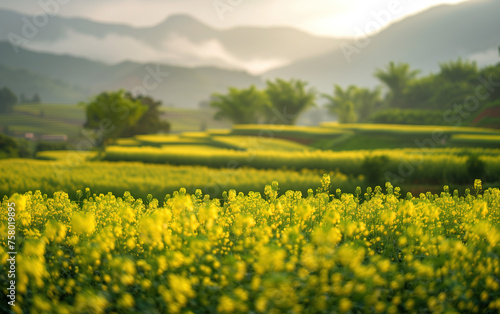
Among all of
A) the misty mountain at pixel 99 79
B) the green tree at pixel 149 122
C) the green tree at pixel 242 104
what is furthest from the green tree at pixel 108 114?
the green tree at pixel 242 104

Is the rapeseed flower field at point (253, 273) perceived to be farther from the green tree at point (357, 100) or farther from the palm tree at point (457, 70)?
the green tree at point (357, 100)

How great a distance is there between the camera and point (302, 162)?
10.1 m

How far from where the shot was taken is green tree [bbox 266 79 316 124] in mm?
25928

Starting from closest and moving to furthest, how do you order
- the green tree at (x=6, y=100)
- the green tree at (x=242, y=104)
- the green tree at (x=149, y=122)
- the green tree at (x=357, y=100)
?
the green tree at (x=6, y=100) → the green tree at (x=242, y=104) → the green tree at (x=149, y=122) → the green tree at (x=357, y=100)

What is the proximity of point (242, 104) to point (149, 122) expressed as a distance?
761 cm

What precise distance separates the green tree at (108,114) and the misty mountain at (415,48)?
1037cm

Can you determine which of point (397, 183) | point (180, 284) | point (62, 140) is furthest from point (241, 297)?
point (62, 140)

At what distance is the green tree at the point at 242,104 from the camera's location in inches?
987

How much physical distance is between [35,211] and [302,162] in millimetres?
6701

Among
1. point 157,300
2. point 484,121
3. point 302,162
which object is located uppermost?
point 484,121

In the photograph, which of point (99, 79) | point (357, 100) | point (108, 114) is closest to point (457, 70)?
point (357, 100)

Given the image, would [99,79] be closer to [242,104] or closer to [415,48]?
[242,104]

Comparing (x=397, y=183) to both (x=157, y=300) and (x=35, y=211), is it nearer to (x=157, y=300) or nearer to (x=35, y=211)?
(x=157, y=300)

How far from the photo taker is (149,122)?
89.8 feet
